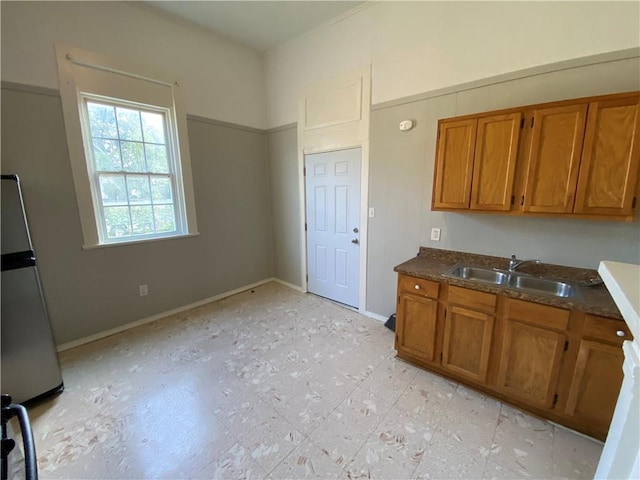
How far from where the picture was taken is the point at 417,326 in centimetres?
221

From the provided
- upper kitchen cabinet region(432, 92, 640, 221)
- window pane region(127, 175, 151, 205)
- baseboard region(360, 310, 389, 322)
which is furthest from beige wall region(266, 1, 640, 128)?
baseboard region(360, 310, 389, 322)

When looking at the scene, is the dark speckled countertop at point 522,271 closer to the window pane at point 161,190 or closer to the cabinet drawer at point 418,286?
the cabinet drawer at point 418,286

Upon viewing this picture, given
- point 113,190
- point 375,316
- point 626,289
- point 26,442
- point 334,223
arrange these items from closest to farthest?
1. point 626,289
2. point 26,442
3. point 113,190
4. point 375,316
5. point 334,223

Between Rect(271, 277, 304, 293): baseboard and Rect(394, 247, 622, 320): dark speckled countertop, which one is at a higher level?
Rect(394, 247, 622, 320): dark speckled countertop

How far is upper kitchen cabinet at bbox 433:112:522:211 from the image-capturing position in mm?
1903

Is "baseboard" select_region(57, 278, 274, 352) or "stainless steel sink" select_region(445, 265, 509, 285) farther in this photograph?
"baseboard" select_region(57, 278, 274, 352)

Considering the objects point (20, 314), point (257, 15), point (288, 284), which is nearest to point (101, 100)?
point (257, 15)

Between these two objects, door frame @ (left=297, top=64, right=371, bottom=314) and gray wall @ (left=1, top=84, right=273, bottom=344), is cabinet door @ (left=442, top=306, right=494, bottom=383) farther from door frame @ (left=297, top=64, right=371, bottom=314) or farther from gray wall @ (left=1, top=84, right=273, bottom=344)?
gray wall @ (left=1, top=84, right=273, bottom=344)

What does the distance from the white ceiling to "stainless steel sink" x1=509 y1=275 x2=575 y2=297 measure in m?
3.01

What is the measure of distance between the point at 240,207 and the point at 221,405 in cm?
255

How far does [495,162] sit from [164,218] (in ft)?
11.1

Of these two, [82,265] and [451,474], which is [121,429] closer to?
[82,265]

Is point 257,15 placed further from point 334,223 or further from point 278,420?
point 278,420

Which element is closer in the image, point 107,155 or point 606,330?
point 606,330
